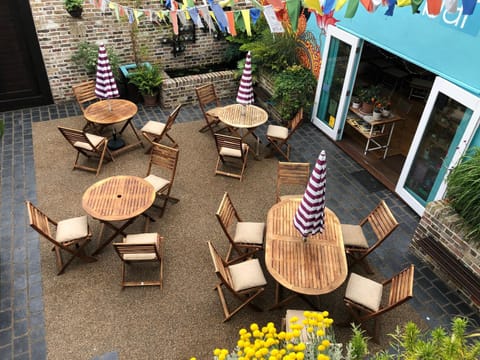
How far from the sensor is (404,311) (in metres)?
5.04

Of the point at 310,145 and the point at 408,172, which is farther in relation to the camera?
the point at 310,145

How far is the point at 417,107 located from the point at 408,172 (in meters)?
4.28

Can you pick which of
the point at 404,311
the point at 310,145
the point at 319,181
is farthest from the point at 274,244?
the point at 310,145

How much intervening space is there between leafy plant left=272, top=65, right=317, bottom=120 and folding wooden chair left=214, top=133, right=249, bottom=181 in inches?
69.6

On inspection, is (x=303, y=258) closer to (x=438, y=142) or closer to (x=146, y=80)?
(x=438, y=142)

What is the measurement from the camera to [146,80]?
9391 millimetres

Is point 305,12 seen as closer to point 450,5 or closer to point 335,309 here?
point 450,5

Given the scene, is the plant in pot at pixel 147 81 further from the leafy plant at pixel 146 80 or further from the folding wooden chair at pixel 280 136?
the folding wooden chair at pixel 280 136

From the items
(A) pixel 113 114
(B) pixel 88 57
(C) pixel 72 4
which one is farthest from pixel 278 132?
(C) pixel 72 4

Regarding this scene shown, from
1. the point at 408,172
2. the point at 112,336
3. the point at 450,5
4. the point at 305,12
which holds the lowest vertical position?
the point at 112,336

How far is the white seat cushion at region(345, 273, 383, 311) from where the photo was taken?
4.54m

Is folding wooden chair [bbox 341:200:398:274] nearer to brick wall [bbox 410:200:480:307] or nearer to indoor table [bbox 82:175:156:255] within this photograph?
brick wall [bbox 410:200:480:307]

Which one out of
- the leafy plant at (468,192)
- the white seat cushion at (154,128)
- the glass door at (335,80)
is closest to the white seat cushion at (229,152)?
the white seat cushion at (154,128)

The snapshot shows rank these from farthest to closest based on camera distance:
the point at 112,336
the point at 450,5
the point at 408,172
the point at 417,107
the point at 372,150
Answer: the point at 417,107, the point at 372,150, the point at 408,172, the point at 112,336, the point at 450,5
